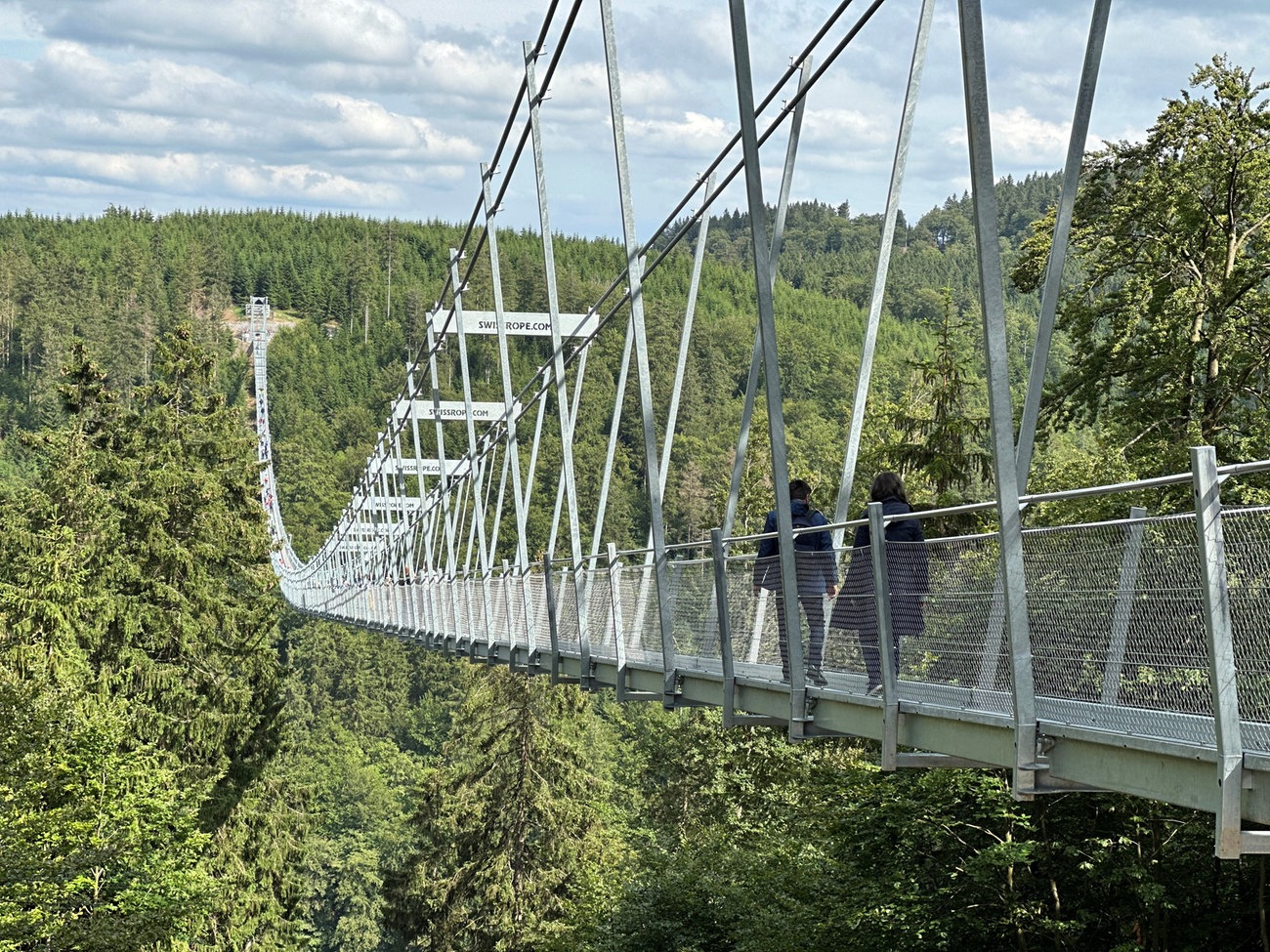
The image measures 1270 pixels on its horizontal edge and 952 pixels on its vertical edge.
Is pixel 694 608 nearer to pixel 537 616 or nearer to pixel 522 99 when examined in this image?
pixel 537 616

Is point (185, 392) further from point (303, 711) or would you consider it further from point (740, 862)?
point (303, 711)

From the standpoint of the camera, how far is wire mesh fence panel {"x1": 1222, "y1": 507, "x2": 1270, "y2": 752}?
4.77 meters

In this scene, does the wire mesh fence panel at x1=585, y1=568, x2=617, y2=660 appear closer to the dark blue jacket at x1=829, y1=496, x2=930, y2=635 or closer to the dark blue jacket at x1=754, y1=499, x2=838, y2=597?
the dark blue jacket at x1=754, y1=499, x2=838, y2=597

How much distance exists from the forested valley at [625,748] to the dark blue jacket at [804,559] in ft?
12.4

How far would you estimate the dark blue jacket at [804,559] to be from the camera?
8.38 m

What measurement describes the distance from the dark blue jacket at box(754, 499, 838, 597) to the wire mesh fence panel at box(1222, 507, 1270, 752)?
11.4ft

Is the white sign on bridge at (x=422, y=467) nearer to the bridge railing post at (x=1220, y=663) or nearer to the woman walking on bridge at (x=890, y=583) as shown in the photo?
the woman walking on bridge at (x=890, y=583)

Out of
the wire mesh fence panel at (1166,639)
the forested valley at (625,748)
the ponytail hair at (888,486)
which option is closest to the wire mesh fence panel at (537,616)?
the forested valley at (625,748)

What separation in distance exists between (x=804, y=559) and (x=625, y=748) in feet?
170

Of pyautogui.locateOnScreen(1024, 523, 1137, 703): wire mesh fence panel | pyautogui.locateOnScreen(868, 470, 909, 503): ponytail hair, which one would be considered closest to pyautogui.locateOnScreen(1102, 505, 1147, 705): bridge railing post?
pyautogui.locateOnScreen(1024, 523, 1137, 703): wire mesh fence panel

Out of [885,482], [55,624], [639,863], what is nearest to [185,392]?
[55,624]

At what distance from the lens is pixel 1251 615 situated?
483 centimetres

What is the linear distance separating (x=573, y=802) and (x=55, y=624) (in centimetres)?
1281

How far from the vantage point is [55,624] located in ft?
91.9
